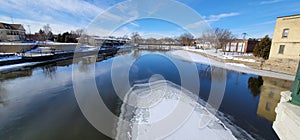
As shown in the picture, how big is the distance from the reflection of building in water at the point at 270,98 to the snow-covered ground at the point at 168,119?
8.32ft

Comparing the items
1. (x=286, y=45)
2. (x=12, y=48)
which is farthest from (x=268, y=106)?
(x=12, y=48)

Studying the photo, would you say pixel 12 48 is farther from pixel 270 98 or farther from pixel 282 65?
pixel 282 65

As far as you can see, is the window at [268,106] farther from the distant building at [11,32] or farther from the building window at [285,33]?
the distant building at [11,32]

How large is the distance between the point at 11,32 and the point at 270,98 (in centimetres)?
5570

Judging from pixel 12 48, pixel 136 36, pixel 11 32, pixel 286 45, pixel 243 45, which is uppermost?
pixel 11 32

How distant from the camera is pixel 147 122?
4.68m

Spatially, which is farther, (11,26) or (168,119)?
(11,26)

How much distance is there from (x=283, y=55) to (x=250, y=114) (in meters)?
13.9

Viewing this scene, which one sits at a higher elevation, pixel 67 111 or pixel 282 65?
pixel 282 65

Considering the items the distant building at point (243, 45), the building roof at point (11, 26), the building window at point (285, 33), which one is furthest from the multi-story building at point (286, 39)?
the building roof at point (11, 26)

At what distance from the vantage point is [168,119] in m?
4.78

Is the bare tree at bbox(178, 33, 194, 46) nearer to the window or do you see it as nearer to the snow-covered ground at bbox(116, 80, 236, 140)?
the window

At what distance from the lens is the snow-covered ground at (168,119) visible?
A: 160 inches

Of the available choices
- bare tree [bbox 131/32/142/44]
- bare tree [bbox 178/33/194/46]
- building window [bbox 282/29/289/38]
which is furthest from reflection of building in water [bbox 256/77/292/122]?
bare tree [bbox 178/33/194/46]
